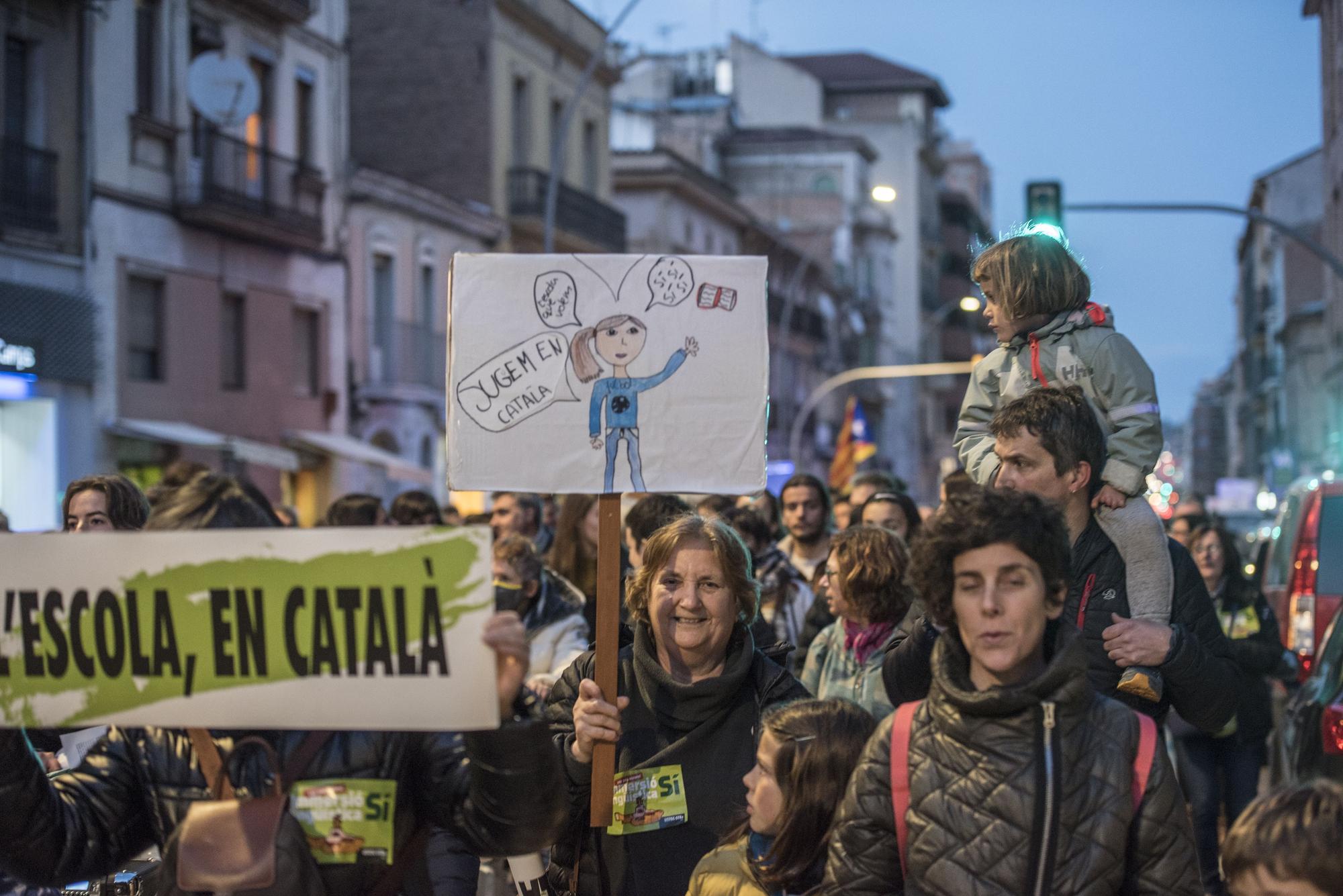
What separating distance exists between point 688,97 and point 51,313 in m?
51.9

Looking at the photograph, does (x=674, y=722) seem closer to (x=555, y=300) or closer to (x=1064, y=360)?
(x=555, y=300)

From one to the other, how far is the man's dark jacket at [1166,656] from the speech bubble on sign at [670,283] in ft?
3.87

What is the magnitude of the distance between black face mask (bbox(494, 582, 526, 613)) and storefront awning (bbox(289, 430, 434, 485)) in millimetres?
20601

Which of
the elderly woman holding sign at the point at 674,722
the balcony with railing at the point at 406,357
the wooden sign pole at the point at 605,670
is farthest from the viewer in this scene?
the balcony with railing at the point at 406,357

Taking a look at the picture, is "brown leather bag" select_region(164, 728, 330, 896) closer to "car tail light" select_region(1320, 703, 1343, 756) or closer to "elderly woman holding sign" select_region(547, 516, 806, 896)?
"elderly woman holding sign" select_region(547, 516, 806, 896)

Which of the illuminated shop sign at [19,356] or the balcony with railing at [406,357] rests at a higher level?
the balcony with railing at [406,357]

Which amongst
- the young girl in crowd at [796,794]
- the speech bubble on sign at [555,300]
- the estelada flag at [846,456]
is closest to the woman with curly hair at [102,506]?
the speech bubble on sign at [555,300]

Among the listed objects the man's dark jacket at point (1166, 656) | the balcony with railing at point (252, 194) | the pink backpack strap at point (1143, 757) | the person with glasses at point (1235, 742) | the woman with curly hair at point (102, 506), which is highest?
the balcony with railing at point (252, 194)

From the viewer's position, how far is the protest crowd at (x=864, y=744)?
327 centimetres

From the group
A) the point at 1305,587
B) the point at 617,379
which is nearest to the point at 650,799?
the point at 617,379

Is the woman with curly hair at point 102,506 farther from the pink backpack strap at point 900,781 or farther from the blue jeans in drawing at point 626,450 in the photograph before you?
the pink backpack strap at point 900,781

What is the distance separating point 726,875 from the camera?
3.97 metres

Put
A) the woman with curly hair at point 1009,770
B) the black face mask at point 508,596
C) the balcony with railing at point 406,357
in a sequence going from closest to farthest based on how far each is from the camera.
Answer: the woman with curly hair at point 1009,770 < the black face mask at point 508,596 < the balcony with railing at point 406,357

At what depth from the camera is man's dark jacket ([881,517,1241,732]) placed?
412 centimetres
